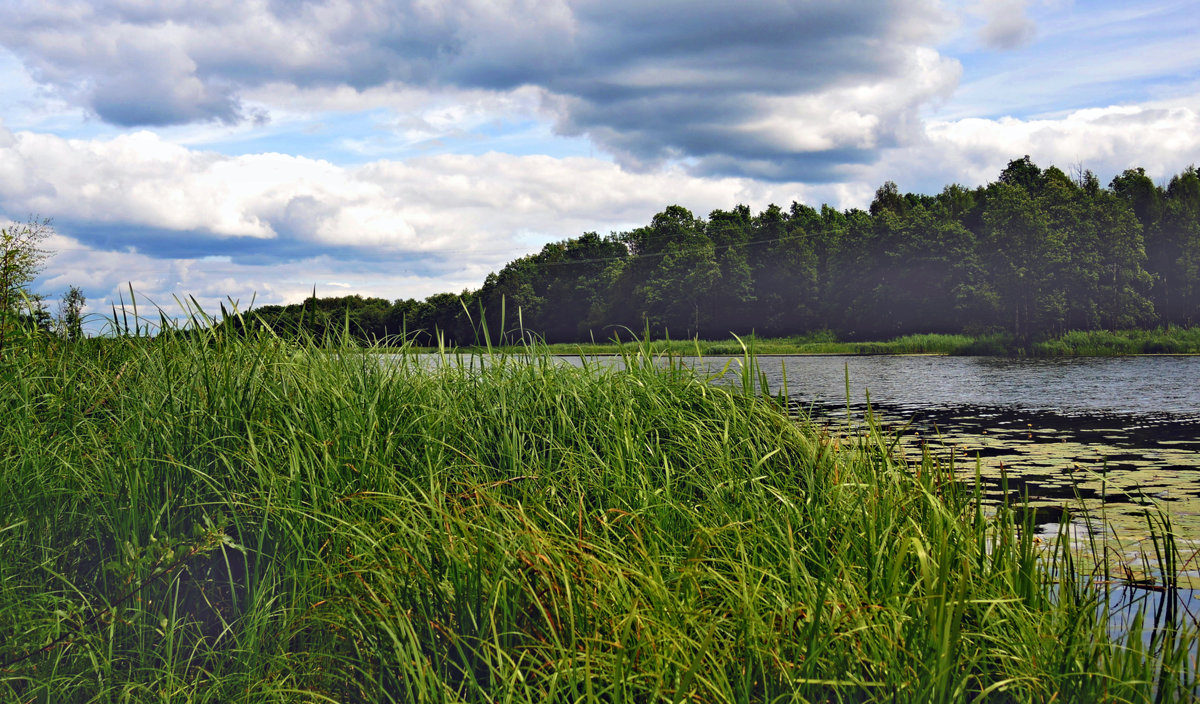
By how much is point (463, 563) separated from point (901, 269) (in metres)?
63.3

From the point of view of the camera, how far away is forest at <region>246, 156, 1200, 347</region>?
158 ft

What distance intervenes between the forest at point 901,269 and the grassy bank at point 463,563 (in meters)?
24.2

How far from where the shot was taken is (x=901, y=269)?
6072 centimetres

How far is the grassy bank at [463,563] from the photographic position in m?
2.73

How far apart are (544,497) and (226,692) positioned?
152cm

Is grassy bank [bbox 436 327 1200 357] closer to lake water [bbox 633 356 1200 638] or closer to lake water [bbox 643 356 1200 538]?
lake water [bbox 643 356 1200 538]

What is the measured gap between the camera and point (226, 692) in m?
2.80

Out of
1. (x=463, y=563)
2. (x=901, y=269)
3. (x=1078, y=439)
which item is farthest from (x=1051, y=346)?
(x=463, y=563)

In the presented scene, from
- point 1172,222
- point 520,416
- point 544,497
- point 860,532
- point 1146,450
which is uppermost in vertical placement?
point 1172,222

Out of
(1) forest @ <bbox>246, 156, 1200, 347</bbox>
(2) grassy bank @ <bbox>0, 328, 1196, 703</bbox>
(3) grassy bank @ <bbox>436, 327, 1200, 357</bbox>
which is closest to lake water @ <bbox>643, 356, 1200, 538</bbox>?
(2) grassy bank @ <bbox>0, 328, 1196, 703</bbox>

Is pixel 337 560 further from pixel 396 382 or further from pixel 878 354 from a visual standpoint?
pixel 878 354

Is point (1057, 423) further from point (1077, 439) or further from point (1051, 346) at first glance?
point (1051, 346)

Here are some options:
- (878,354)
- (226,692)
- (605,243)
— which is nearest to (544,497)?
(226,692)

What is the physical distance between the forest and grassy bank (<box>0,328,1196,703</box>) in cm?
2422
